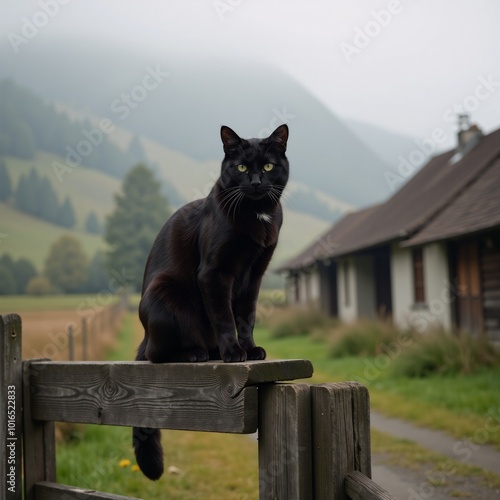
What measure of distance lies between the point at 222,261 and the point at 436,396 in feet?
25.9

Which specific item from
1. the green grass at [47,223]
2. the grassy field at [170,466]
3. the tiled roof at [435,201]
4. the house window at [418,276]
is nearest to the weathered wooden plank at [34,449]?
the grassy field at [170,466]

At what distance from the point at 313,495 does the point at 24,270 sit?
6624 centimetres

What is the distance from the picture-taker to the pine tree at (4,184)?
3651 inches

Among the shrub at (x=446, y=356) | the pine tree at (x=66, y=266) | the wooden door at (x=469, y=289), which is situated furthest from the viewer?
the pine tree at (x=66, y=266)

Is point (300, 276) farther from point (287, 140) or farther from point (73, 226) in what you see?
point (73, 226)

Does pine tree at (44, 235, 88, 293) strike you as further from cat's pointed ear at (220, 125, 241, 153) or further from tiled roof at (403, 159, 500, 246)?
cat's pointed ear at (220, 125, 241, 153)

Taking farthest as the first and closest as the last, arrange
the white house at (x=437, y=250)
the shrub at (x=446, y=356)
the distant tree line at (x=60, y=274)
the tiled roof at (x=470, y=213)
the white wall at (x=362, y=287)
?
the distant tree line at (x=60, y=274), the white wall at (x=362, y=287), the white house at (x=437, y=250), the tiled roof at (x=470, y=213), the shrub at (x=446, y=356)

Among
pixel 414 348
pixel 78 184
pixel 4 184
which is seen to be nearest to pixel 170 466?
pixel 414 348

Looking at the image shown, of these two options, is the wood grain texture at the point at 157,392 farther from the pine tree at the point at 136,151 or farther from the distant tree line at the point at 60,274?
the pine tree at the point at 136,151

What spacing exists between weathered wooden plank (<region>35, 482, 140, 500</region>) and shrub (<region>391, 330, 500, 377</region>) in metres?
9.29

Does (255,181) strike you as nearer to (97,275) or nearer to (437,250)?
(437,250)

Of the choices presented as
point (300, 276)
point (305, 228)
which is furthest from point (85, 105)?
point (300, 276)

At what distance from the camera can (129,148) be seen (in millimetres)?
142750

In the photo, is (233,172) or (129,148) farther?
(129,148)
